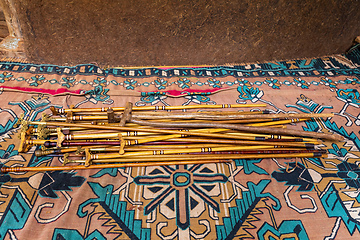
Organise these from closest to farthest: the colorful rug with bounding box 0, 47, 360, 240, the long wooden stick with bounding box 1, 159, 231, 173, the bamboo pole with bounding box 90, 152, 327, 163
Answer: the colorful rug with bounding box 0, 47, 360, 240, the long wooden stick with bounding box 1, 159, 231, 173, the bamboo pole with bounding box 90, 152, 327, 163

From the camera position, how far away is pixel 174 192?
168cm

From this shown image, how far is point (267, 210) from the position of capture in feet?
5.24

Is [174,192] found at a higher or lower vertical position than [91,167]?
lower

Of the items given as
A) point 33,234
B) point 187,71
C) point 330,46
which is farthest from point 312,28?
point 33,234

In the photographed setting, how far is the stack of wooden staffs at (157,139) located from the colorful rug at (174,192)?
0.25 ft

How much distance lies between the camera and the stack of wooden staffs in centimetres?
176

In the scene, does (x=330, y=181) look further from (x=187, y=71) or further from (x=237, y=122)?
(x=187, y=71)

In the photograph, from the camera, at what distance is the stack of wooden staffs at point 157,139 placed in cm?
176

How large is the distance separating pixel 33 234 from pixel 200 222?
964 millimetres

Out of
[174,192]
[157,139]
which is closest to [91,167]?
[157,139]

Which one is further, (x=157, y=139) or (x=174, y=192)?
(x=157, y=139)

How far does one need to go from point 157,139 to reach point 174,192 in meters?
0.40

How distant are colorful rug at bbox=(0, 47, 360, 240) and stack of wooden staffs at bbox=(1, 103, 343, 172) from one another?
0.25 feet

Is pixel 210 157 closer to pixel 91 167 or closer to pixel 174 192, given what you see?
pixel 174 192
